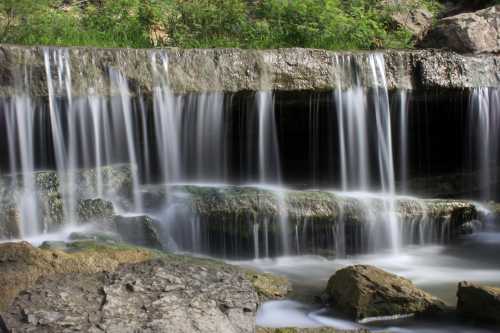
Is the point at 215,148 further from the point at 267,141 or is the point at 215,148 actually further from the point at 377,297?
the point at 377,297

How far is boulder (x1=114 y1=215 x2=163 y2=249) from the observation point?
7.11 metres

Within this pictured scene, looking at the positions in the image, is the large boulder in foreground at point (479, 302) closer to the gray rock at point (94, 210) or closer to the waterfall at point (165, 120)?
the gray rock at point (94, 210)

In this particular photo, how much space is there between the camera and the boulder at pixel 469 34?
1134 centimetres

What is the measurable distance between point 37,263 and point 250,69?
183 inches

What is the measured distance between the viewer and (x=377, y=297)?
220 inches

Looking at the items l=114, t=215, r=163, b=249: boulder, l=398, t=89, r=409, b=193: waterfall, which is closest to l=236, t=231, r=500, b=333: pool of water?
l=114, t=215, r=163, b=249: boulder

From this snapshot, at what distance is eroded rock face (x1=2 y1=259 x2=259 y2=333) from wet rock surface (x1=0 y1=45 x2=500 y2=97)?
402 centimetres

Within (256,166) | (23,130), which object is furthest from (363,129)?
(23,130)

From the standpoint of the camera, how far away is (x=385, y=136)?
9.51 meters

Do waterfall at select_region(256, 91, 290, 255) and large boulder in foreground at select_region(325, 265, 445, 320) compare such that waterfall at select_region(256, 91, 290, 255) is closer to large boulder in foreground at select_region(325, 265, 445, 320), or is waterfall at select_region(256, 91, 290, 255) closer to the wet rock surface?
the wet rock surface

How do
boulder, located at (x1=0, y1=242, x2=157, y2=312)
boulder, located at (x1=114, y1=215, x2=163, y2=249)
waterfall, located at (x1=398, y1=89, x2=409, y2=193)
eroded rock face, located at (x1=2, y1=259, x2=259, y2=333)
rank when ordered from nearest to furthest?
eroded rock face, located at (x1=2, y1=259, x2=259, y2=333), boulder, located at (x1=0, y1=242, x2=157, y2=312), boulder, located at (x1=114, y1=215, x2=163, y2=249), waterfall, located at (x1=398, y1=89, x2=409, y2=193)

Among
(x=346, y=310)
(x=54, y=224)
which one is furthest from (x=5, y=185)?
(x=346, y=310)

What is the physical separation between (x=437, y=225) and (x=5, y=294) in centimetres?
578

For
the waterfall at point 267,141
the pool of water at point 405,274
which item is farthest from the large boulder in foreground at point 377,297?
the waterfall at point 267,141
